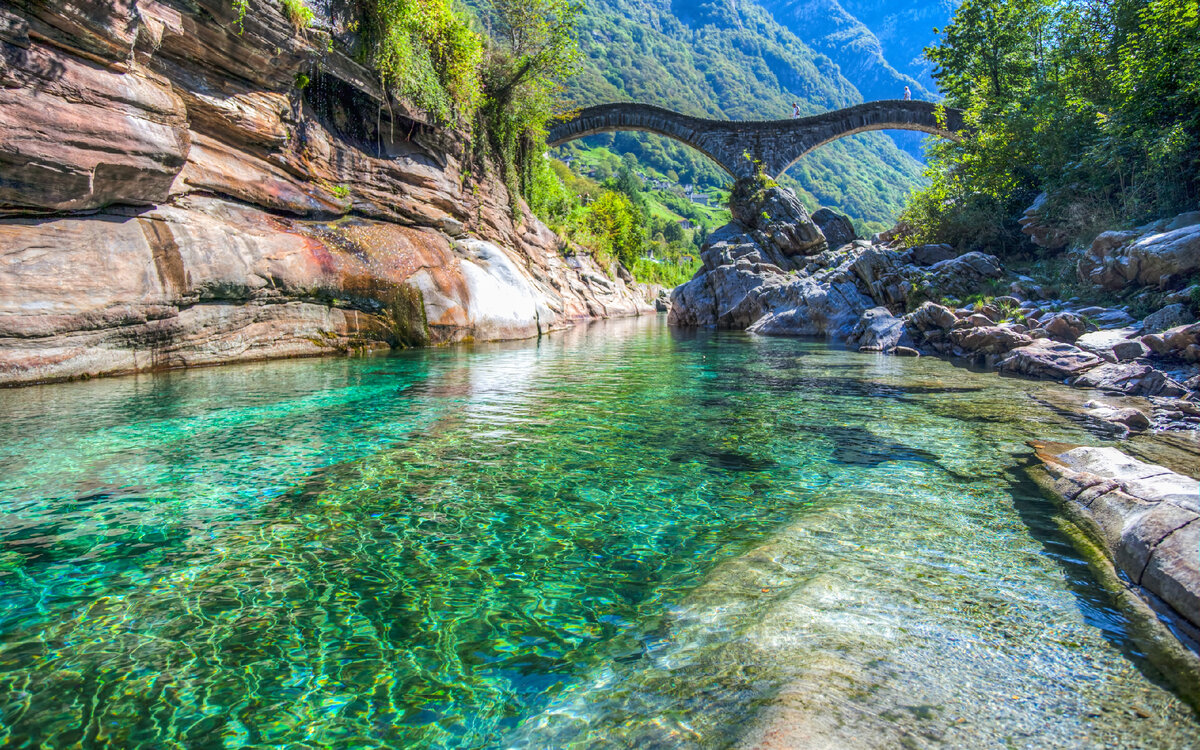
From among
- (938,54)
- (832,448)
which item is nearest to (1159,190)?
(832,448)

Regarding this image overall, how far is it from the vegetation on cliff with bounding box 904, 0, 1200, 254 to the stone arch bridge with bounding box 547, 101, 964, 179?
12.0m

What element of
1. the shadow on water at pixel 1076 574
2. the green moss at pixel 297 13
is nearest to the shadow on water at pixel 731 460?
the shadow on water at pixel 1076 574

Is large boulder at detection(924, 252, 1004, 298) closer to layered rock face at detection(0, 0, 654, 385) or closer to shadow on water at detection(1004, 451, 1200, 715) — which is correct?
layered rock face at detection(0, 0, 654, 385)

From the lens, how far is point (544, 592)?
311cm

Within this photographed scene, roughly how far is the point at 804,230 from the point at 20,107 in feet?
111

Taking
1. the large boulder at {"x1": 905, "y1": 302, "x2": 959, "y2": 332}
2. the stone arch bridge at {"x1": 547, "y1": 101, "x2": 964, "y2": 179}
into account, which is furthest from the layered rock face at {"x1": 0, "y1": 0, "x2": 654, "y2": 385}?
the stone arch bridge at {"x1": 547, "y1": 101, "x2": 964, "y2": 179}

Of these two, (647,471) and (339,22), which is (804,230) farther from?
(647,471)

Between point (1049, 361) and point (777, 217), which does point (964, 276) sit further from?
point (777, 217)

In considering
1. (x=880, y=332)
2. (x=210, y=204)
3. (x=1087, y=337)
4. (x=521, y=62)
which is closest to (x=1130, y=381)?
(x=1087, y=337)

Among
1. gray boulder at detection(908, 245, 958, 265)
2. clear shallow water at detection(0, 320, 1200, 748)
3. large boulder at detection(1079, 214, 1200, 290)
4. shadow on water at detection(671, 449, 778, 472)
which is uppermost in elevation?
gray boulder at detection(908, 245, 958, 265)

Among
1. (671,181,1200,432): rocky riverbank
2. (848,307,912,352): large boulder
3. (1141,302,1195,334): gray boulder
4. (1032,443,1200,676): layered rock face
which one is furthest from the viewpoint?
(848,307,912,352): large boulder

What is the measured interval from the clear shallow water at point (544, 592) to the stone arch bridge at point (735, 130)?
38354mm

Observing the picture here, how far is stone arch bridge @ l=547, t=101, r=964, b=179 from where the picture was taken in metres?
39.9

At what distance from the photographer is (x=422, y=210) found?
17.0 metres
